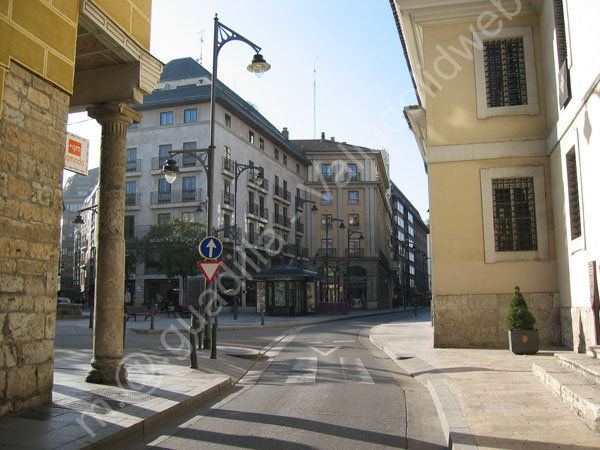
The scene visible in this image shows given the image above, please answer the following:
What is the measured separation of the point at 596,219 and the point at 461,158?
4.68m

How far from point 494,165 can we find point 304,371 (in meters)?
7.62

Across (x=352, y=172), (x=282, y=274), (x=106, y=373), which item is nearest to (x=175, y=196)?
(x=282, y=274)

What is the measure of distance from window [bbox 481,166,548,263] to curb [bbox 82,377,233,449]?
8864mm

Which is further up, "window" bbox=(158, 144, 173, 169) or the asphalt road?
"window" bbox=(158, 144, 173, 169)

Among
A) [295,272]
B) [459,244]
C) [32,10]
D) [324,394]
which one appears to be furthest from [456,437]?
[295,272]

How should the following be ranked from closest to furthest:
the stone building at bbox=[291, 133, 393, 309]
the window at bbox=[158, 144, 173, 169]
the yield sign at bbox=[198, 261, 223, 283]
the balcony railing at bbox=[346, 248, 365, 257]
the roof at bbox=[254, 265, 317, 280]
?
the yield sign at bbox=[198, 261, 223, 283]
the roof at bbox=[254, 265, 317, 280]
the window at bbox=[158, 144, 173, 169]
the stone building at bbox=[291, 133, 393, 309]
the balcony railing at bbox=[346, 248, 365, 257]

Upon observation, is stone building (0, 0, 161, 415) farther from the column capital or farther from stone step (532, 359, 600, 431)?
stone step (532, 359, 600, 431)

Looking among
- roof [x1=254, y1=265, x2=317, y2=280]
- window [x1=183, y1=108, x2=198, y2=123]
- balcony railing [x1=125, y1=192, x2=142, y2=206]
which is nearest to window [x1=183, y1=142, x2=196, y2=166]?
window [x1=183, y1=108, x2=198, y2=123]

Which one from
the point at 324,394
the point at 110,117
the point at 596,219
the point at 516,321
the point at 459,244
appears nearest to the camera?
the point at 324,394

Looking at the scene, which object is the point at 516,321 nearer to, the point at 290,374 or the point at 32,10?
the point at 290,374

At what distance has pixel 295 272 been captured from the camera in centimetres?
3400

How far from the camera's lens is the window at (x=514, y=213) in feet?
46.7

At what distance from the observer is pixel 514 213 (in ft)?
47.9

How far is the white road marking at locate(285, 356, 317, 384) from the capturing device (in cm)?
986
